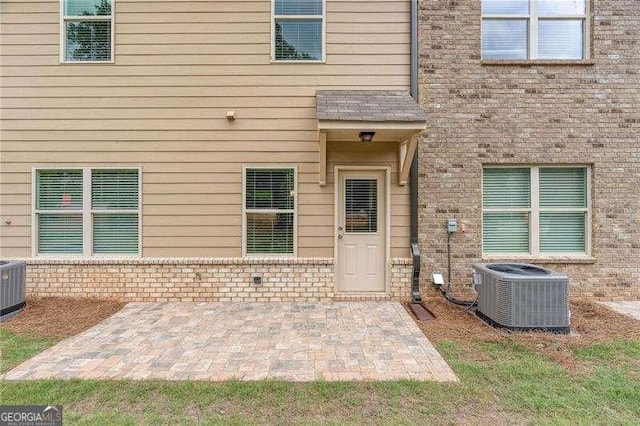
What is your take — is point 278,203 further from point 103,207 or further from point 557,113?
point 557,113

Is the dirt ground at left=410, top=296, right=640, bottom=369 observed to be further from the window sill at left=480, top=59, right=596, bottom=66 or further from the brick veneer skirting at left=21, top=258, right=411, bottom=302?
the window sill at left=480, top=59, right=596, bottom=66

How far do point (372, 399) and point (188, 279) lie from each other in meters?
3.87

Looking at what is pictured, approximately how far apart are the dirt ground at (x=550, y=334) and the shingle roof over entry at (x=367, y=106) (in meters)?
2.91

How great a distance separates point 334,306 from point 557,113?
4.98 m

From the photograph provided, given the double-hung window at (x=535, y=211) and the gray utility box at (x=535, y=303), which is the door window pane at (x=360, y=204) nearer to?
the double-hung window at (x=535, y=211)

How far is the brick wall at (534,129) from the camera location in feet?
18.0

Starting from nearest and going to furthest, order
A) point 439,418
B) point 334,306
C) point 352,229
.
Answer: point 439,418 < point 334,306 < point 352,229

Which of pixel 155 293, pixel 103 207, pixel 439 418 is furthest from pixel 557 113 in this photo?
pixel 103 207

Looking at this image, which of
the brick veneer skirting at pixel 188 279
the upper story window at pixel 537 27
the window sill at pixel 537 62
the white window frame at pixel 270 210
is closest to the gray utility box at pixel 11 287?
the brick veneer skirting at pixel 188 279

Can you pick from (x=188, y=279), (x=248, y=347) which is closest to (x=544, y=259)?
(x=248, y=347)

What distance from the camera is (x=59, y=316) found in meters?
4.79

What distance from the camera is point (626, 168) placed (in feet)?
18.0

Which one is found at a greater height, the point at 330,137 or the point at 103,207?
→ the point at 330,137

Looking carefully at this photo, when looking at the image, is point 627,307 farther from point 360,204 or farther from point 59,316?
point 59,316
